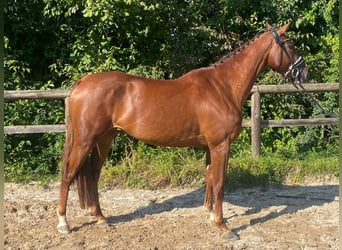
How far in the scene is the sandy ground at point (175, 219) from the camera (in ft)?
13.0

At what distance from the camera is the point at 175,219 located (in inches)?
184

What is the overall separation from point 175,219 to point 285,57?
2.14 meters

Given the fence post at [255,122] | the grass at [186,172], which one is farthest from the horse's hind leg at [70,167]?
the fence post at [255,122]

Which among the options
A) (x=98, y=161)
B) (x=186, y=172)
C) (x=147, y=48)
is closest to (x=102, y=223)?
(x=98, y=161)

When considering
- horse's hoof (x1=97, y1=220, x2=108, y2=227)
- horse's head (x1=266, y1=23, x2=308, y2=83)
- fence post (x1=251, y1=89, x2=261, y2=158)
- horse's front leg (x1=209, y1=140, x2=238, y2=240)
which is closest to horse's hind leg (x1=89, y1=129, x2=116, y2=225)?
horse's hoof (x1=97, y1=220, x2=108, y2=227)

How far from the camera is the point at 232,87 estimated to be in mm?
4410

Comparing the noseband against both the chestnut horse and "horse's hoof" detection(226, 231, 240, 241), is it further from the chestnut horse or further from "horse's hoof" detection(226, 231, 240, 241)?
"horse's hoof" detection(226, 231, 240, 241)

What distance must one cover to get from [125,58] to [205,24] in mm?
1773

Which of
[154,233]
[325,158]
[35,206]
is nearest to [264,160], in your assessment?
[325,158]

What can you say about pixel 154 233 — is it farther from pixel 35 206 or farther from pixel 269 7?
pixel 269 7

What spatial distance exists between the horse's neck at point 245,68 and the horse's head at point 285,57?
8 centimetres

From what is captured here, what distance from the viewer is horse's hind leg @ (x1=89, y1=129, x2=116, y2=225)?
177 inches

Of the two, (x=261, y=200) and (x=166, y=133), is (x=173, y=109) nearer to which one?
(x=166, y=133)

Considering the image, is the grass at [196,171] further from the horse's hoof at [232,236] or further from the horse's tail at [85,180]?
the horse's hoof at [232,236]
